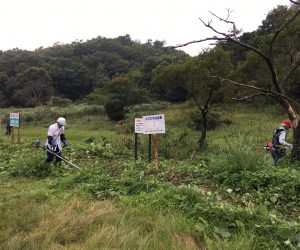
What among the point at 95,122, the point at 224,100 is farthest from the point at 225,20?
the point at 95,122

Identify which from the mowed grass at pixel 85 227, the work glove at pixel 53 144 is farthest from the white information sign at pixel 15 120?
the mowed grass at pixel 85 227

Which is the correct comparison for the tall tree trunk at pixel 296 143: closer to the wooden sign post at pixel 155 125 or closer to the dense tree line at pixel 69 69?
the wooden sign post at pixel 155 125

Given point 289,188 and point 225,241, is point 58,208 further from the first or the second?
point 289,188

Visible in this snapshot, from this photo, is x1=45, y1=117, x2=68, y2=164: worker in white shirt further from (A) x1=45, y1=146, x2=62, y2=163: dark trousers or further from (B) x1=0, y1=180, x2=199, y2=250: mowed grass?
(B) x1=0, y1=180, x2=199, y2=250: mowed grass

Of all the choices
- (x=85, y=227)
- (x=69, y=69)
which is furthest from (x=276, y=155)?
(x=69, y=69)

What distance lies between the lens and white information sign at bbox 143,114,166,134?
873cm

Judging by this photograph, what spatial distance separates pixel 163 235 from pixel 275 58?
11609mm

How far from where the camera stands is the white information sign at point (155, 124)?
8.73m

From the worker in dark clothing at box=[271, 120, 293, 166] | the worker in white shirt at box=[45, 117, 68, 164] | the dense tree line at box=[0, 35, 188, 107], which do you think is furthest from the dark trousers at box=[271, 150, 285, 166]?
the dense tree line at box=[0, 35, 188, 107]

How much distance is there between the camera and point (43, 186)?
727 centimetres

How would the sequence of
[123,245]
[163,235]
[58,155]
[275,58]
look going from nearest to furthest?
1. [123,245]
2. [163,235]
3. [58,155]
4. [275,58]

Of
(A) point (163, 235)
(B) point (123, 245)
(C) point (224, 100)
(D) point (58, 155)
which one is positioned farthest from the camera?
(C) point (224, 100)

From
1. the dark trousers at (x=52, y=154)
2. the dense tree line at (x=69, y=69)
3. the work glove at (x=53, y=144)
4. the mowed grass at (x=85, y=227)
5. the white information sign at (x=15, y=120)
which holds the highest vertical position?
the dense tree line at (x=69, y=69)

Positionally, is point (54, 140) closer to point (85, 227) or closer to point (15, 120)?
point (85, 227)
